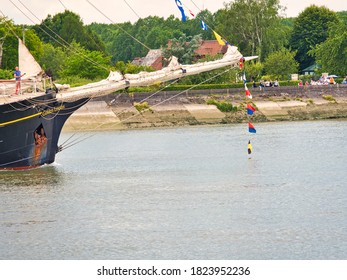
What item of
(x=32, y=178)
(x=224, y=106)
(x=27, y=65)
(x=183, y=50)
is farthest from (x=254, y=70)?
(x=32, y=178)

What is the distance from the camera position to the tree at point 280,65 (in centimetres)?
11919

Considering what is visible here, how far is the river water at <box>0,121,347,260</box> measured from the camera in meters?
33.0

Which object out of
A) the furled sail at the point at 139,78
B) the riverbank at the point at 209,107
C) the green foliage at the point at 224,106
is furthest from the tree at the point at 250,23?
the furled sail at the point at 139,78

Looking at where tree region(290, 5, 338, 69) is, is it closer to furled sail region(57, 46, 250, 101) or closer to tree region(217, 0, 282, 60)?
tree region(217, 0, 282, 60)

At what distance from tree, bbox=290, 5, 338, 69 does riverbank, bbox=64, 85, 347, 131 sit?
36854 mm

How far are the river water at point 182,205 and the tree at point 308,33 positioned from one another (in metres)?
74.1

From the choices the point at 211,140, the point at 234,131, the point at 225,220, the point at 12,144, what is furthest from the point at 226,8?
the point at 225,220

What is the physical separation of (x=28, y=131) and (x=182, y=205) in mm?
13534

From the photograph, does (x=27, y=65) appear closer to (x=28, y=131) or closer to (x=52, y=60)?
(x=28, y=131)

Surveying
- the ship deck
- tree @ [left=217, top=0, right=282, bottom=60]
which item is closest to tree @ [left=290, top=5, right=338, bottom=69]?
tree @ [left=217, top=0, right=282, bottom=60]

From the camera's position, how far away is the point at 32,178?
4950 cm

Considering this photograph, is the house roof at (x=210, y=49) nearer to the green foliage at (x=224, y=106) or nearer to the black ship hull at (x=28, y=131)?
the green foliage at (x=224, y=106)

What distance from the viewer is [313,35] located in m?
138

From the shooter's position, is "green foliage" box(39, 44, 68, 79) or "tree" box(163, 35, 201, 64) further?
"green foliage" box(39, 44, 68, 79)
